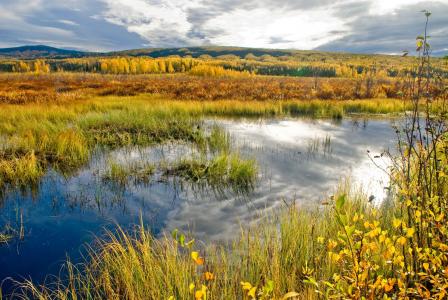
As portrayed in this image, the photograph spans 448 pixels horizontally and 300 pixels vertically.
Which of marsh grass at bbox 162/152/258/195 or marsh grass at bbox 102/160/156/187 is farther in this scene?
marsh grass at bbox 102/160/156/187

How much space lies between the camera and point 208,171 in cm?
848

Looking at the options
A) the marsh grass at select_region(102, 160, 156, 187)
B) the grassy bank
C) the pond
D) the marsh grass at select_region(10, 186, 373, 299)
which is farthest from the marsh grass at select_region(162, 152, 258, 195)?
the marsh grass at select_region(10, 186, 373, 299)

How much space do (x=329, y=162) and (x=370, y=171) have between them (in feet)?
4.30

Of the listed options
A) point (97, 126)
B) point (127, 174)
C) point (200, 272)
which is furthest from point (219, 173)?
point (97, 126)

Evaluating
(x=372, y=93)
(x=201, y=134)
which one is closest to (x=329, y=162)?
(x=201, y=134)

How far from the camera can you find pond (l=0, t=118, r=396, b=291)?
210 inches

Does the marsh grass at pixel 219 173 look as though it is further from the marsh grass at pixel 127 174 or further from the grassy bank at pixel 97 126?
the grassy bank at pixel 97 126

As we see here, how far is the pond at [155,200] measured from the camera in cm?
532

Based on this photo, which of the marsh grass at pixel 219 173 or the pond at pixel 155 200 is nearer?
the pond at pixel 155 200

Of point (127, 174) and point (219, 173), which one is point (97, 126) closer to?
point (127, 174)

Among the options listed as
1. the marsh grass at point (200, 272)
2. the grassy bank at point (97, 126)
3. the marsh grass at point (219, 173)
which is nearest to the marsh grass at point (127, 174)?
the marsh grass at point (219, 173)

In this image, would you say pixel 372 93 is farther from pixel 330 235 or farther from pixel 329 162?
pixel 330 235

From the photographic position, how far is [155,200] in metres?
7.09

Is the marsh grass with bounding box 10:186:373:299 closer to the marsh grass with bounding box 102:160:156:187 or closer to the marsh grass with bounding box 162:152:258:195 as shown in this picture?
the marsh grass with bounding box 162:152:258:195
